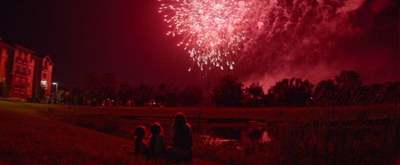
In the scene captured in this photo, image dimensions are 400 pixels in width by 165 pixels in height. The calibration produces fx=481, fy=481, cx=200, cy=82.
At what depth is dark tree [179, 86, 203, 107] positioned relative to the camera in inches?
5364

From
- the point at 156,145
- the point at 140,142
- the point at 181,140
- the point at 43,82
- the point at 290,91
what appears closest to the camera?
the point at 156,145

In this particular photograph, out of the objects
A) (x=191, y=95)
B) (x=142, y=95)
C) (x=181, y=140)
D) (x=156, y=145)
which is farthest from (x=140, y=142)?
(x=191, y=95)

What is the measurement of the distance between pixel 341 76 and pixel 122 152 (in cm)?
12090

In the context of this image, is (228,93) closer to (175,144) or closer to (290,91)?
(290,91)

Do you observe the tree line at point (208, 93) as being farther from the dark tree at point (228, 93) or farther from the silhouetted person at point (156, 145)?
the silhouetted person at point (156, 145)

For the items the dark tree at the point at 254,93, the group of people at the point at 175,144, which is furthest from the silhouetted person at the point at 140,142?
the dark tree at the point at 254,93

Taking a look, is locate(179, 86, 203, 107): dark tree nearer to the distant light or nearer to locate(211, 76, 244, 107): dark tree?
locate(211, 76, 244, 107): dark tree

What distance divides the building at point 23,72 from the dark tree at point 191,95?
40874 millimetres

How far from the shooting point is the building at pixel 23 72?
8438cm

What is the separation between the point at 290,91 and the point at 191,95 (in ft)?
103

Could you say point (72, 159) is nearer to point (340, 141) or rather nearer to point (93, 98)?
point (340, 141)

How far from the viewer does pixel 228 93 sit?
124062 mm

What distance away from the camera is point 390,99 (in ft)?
58.2

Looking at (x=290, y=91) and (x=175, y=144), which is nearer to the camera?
(x=175, y=144)
